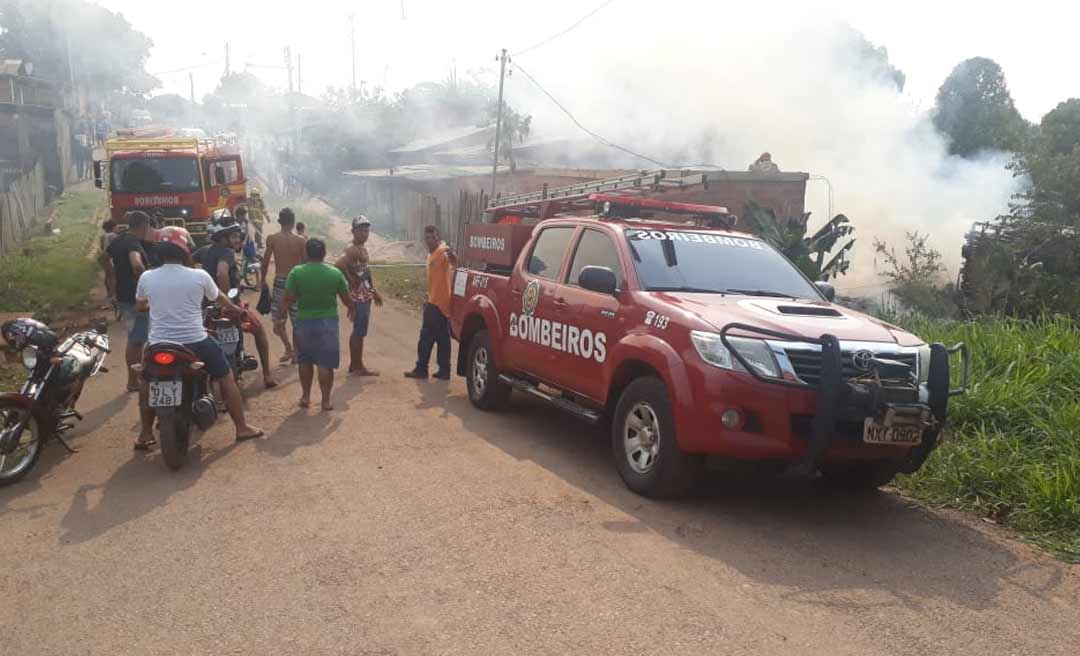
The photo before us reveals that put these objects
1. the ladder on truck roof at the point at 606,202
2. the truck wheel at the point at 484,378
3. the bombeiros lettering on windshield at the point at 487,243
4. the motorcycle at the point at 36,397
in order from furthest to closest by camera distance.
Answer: the bombeiros lettering on windshield at the point at 487,243 < the truck wheel at the point at 484,378 < the ladder on truck roof at the point at 606,202 < the motorcycle at the point at 36,397

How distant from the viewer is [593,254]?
269 inches

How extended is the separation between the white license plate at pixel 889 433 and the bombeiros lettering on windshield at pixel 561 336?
182cm

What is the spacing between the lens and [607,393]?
240 inches

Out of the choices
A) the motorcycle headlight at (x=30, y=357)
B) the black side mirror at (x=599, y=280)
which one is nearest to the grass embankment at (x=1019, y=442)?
the black side mirror at (x=599, y=280)

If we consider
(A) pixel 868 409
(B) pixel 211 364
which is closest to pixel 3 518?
(B) pixel 211 364

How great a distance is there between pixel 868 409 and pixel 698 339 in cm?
99

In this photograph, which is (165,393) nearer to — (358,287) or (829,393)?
(358,287)

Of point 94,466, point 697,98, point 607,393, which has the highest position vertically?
point 697,98

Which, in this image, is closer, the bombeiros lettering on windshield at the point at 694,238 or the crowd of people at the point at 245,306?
the crowd of people at the point at 245,306

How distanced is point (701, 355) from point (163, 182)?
47.6 feet

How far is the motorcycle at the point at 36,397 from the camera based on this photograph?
582 centimetres

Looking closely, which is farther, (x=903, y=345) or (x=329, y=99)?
(x=329, y=99)

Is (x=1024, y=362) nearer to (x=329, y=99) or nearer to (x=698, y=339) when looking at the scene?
(x=698, y=339)

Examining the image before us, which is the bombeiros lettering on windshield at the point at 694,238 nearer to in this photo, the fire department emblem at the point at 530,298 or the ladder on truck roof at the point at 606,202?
the ladder on truck roof at the point at 606,202
